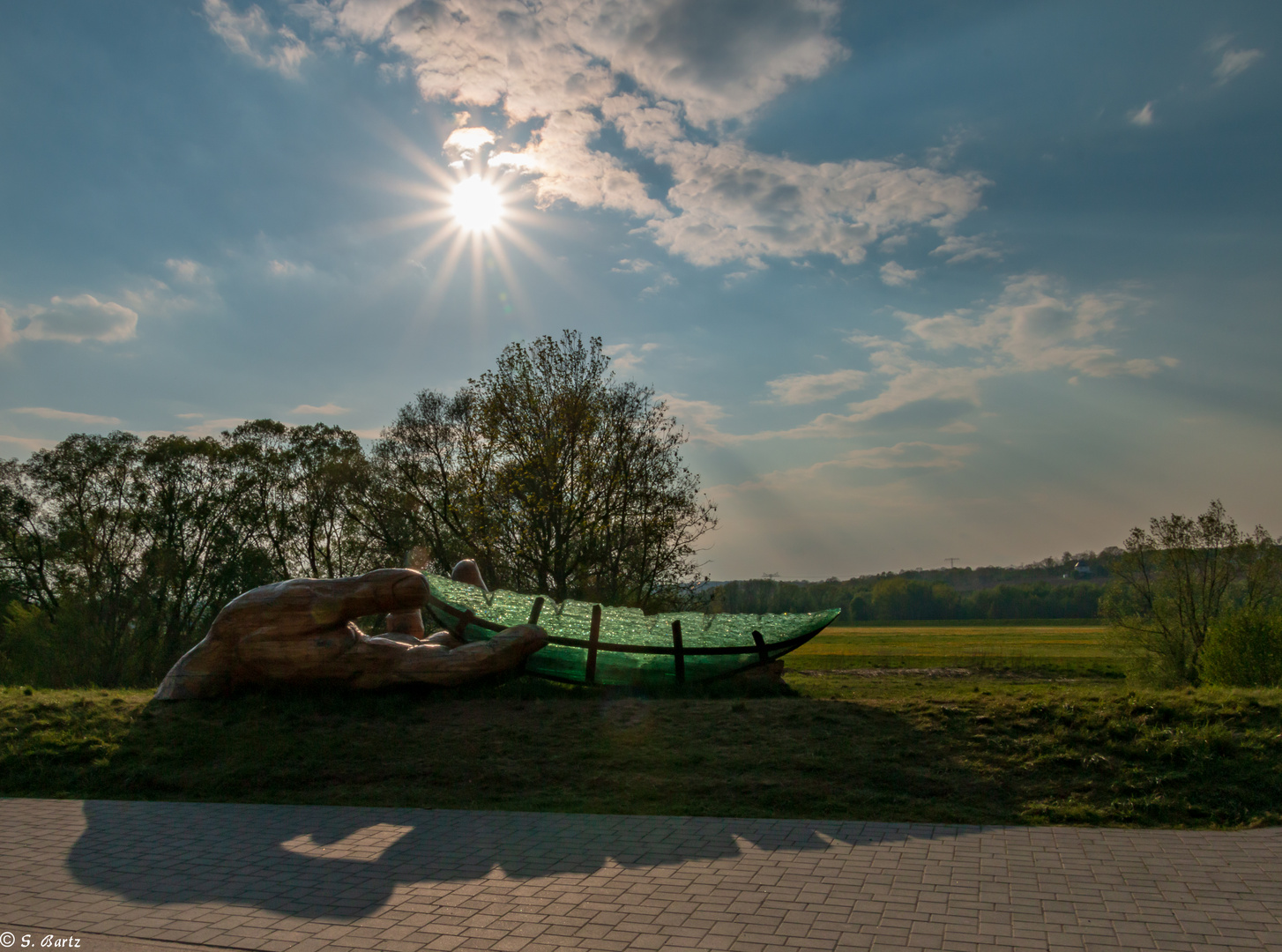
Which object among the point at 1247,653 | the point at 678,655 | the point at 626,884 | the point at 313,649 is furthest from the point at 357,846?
the point at 1247,653

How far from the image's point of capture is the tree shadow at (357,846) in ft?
19.9

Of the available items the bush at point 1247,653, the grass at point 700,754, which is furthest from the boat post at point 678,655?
the bush at point 1247,653

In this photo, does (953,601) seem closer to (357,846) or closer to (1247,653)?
(1247,653)

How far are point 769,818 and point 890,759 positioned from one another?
6.77ft

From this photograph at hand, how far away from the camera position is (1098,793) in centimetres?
809

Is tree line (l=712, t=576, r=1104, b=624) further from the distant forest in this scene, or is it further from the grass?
the grass

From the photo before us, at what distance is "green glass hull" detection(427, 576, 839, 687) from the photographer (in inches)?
531

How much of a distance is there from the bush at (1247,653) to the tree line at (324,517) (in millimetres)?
14111

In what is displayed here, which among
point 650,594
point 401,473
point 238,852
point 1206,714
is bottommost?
point 238,852

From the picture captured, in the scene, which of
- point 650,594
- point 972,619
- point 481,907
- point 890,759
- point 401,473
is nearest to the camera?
point 481,907

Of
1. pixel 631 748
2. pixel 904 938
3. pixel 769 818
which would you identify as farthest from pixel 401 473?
pixel 904 938

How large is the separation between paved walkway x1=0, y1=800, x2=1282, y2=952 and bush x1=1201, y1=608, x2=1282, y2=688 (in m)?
9.45

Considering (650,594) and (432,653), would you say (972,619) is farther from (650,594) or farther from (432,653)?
(432,653)

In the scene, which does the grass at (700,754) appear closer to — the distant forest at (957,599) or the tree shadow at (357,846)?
the tree shadow at (357,846)
